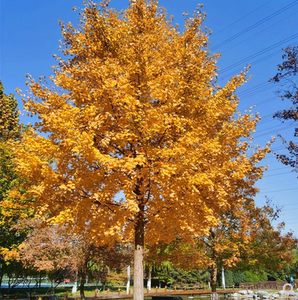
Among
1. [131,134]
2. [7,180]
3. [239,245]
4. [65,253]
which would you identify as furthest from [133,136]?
[7,180]

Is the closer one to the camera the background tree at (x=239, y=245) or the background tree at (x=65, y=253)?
the background tree at (x=239, y=245)

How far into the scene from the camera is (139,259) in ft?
24.1

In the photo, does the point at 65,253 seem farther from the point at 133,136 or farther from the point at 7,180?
the point at 133,136

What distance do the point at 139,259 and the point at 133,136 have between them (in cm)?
326

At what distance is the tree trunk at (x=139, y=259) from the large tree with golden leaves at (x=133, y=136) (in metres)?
0.03

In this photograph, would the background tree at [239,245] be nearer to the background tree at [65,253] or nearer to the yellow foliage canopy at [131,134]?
the background tree at [65,253]

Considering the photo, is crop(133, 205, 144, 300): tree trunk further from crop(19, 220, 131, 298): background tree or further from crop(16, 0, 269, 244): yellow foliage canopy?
crop(19, 220, 131, 298): background tree

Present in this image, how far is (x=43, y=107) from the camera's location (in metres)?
7.38

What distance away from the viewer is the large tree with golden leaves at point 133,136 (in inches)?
251

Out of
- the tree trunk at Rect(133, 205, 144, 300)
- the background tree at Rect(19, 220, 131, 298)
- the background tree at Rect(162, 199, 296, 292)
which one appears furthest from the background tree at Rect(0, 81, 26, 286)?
the tree trunk at Rect(133, 205, 144, 300)

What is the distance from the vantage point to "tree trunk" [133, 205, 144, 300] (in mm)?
6980

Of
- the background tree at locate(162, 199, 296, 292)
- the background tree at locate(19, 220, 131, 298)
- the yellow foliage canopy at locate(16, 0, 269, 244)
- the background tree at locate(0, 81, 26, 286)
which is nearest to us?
the yellow foliage canopy at locate(16, 0, 269, 244)

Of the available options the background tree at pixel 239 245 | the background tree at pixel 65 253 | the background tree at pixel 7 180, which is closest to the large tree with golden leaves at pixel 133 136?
the background tree at pixel 239 245

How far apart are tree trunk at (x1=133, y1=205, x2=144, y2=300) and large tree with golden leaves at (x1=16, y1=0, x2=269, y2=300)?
0.09 feet
